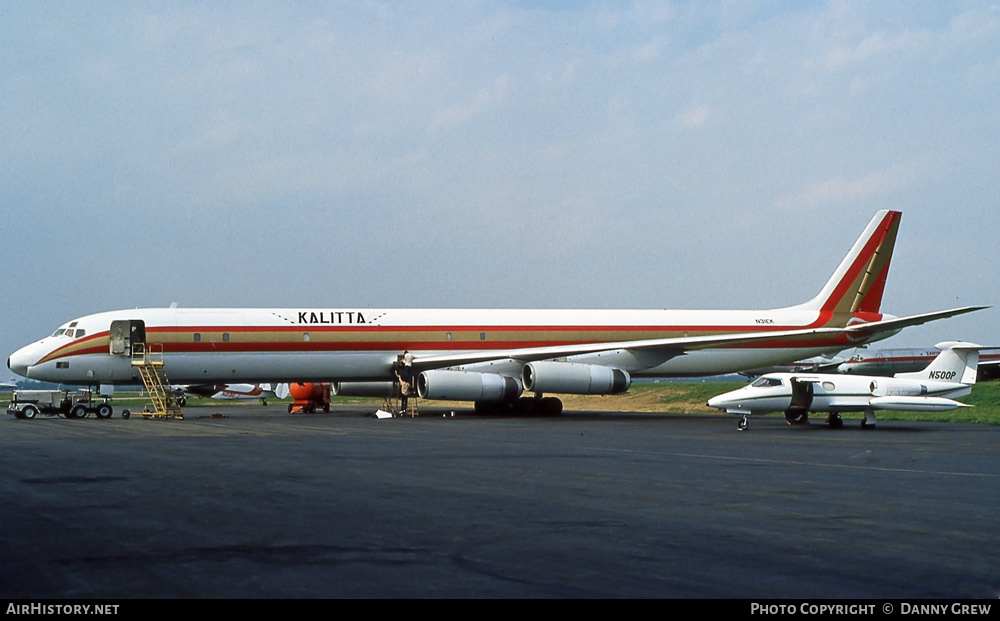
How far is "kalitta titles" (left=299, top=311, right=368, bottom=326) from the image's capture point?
120 feet

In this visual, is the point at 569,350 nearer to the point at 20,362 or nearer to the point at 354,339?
the point at 354,339

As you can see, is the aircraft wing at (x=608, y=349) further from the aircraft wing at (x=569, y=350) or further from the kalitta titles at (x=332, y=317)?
the kalitta titles at (x=332, y=317)

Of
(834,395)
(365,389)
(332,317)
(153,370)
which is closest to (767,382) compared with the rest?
(834,395)

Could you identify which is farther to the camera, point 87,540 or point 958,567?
point 87,540

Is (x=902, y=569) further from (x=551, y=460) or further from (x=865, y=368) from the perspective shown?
(x=865, y=368)

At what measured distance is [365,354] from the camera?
37219 mm

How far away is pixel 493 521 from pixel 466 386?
82.0 feet

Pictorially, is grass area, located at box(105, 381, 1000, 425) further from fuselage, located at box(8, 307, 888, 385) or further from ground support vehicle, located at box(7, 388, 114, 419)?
ground support vehicle, located at box(7, 388, 114, 419)

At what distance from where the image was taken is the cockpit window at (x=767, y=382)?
31.0m

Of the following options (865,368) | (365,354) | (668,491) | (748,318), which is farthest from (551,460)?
(865,368)

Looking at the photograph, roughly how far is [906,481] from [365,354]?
24512 millimetres

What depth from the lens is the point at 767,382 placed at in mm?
31141

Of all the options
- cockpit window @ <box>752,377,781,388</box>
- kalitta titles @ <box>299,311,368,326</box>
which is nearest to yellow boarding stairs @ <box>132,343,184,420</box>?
kalitta titles @ <box>299,311,368,326</box>
